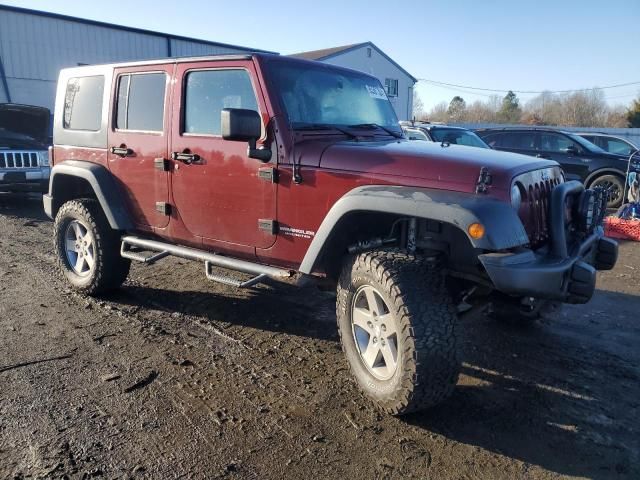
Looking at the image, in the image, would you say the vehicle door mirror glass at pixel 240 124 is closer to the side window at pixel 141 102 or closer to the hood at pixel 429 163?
the hood at pixel 429 163

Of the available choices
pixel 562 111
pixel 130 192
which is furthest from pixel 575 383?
pixel 562 111

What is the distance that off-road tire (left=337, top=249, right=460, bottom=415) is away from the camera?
290 centimetres

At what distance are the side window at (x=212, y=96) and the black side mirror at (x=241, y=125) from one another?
0.37 meters

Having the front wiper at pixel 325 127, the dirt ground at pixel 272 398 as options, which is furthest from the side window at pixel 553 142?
the front wiper at pixel 325 127

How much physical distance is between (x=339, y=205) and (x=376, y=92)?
1.75 m

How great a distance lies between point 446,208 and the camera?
9.25ft

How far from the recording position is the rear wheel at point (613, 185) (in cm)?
1132

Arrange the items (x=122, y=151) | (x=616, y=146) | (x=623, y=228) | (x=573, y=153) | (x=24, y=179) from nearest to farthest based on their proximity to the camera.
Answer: (x=122, y=151) < (x=623, y=228) < (x=24, y=179) < (x=573, y=153) < (x=616, y=146)

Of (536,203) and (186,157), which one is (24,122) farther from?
(536,203)

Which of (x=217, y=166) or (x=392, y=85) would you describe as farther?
(x=392, y=85)

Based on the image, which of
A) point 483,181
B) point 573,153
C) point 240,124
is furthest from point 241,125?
point 573,153

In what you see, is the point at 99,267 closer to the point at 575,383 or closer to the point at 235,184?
the point at 235,184

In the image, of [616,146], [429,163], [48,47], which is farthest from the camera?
[48,47]

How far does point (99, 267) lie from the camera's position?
5.01 meters
